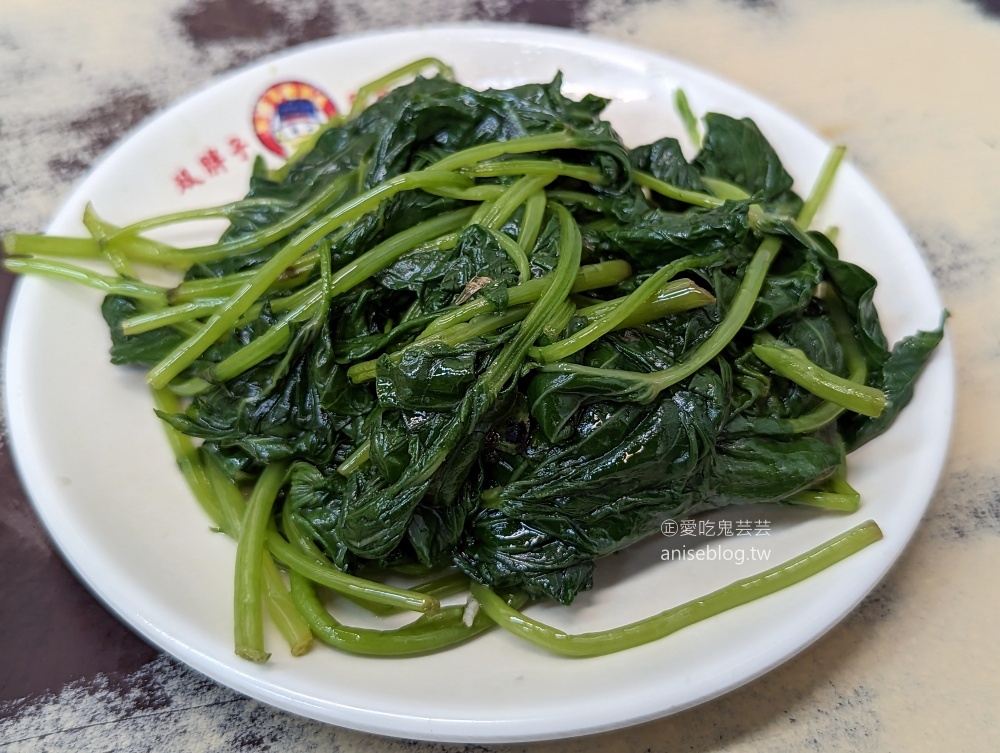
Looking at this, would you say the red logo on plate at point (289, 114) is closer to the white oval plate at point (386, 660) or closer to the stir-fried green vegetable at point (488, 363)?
the white oval plate at point (386, 660)

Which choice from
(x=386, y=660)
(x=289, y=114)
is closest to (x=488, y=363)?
(x=386, y=660)

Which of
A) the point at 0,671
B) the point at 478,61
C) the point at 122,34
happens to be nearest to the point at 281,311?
the point at 0,671

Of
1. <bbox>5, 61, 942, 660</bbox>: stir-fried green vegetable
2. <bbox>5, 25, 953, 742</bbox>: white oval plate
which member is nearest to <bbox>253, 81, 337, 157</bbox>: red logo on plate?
<bbox>5, 25, 953, 742</bbox>: white oval plate

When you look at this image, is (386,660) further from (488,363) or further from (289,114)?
(289,114)

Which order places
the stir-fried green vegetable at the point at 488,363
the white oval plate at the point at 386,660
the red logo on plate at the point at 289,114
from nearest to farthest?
the white oval plate at the point at 386,660
the stir-fried green vegetable at the point at 488,363
the red logo on plate at the point at 289,114

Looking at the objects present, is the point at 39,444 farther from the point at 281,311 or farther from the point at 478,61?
the point at 478,61

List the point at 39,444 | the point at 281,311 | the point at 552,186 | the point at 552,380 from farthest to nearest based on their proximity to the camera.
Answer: the point at 552,186
the point at 281,311
the point at 39,444
the point at 552,380

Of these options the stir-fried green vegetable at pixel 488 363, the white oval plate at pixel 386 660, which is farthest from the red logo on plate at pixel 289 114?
the stir-fried green vegetable at pixel 488 363

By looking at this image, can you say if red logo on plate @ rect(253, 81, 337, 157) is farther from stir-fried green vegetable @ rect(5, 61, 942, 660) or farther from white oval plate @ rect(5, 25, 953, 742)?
stir-fried green vegetable @ rect(5, 61, 942, 660)
